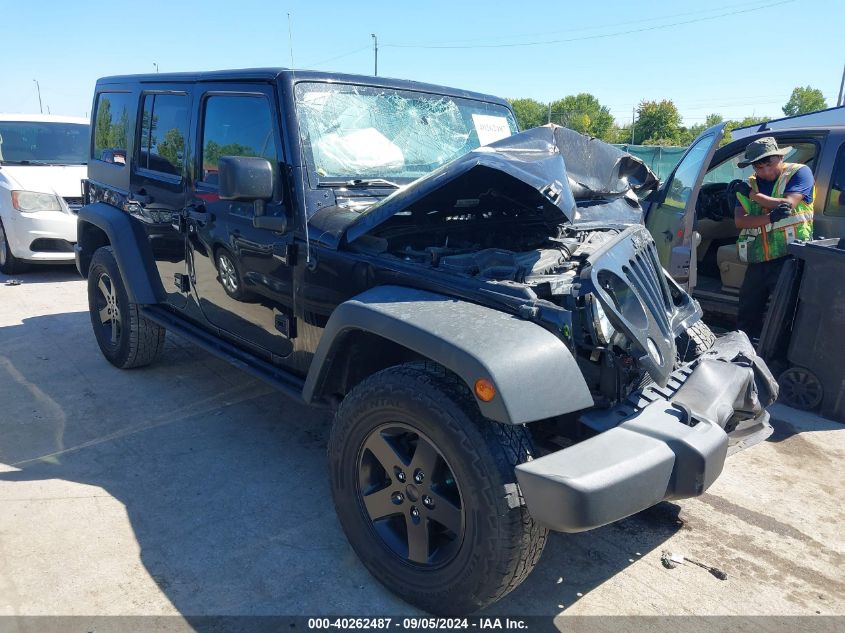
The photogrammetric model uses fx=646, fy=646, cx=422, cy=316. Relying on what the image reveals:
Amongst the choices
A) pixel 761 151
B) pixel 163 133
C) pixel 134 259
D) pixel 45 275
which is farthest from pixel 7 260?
pixel 761 151

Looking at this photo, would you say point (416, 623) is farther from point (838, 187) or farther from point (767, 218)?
point (838, 187)

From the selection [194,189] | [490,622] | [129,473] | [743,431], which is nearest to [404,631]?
[490,622]

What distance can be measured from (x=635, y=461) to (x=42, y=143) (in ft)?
30.0

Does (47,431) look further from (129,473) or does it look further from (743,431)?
(743,431)

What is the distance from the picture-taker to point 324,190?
121 inches

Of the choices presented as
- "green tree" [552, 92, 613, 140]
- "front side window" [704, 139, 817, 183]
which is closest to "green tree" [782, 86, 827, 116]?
"green tree" [552, 92, 613, 140]

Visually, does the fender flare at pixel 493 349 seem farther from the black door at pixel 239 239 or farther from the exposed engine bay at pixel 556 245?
the black door at pixel 239 239

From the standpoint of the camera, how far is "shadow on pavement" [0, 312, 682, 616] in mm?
2596

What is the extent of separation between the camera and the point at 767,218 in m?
4.68

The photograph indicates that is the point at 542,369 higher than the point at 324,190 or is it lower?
Answer: lower

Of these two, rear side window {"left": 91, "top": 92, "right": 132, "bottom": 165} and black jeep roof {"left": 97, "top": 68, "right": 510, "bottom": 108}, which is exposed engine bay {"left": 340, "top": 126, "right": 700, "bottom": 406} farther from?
rear side window {"left": 91, "top": 92, "right": 132, "bottom": 165}

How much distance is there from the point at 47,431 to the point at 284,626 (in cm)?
236

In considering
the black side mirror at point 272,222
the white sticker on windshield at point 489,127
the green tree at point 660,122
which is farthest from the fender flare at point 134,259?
the green tree at point 660,122

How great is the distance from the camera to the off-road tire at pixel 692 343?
122 inches
